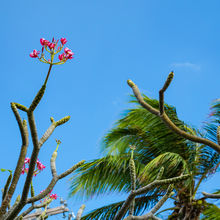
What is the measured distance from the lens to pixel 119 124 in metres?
9.38

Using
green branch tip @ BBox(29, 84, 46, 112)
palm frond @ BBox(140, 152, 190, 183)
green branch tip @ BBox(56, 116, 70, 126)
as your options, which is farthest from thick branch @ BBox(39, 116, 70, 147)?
palm frond @ BBox(140, 152, 190, 183)

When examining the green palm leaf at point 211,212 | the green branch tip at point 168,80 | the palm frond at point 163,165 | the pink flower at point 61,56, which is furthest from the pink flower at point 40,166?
the green palm leaf at point 211,212

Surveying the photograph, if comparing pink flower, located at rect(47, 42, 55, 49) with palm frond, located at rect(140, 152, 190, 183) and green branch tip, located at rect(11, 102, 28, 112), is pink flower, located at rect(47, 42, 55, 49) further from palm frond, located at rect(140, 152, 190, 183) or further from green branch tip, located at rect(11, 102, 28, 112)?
palm frond, located at rect(140, 152, 190, 183)

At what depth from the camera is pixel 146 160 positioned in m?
8.96

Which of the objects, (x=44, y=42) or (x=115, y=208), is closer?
(x=44, y=42)

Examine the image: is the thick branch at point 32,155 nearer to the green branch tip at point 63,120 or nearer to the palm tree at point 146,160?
the green branch tip at point 63,120

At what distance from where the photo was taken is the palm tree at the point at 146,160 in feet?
25.3

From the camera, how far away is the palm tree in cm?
770

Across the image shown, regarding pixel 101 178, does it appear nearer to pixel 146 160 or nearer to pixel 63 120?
pixel 146 160

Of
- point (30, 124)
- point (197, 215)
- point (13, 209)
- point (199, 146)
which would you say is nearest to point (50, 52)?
point (30, 124)

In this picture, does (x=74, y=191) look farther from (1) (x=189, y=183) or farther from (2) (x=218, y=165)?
(2) (x=218, y=165)

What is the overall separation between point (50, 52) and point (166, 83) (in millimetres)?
837

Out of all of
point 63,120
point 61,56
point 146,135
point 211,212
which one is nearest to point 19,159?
point 63,120

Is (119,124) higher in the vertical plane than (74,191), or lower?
higher
